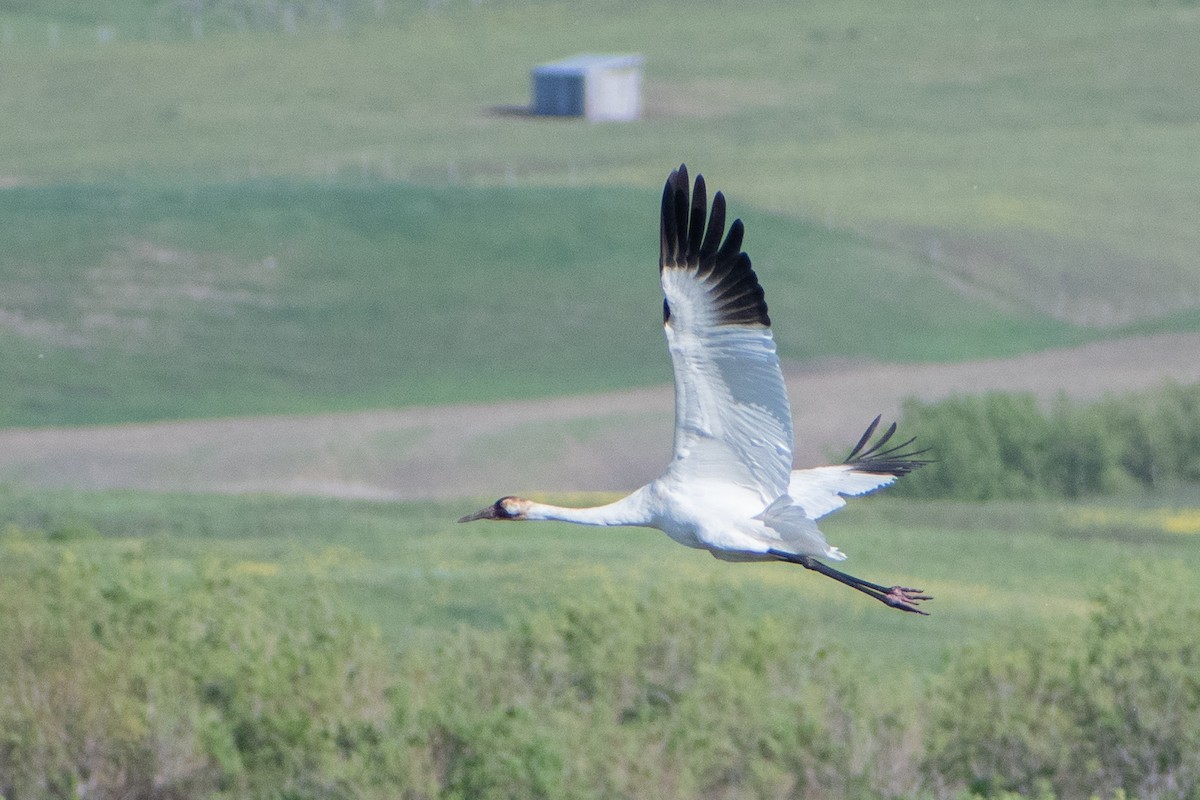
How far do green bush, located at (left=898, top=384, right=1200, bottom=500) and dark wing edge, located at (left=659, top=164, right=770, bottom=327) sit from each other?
31.4m

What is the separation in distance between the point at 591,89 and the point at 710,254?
251 feet

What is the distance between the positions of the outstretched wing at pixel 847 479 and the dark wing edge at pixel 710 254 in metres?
2.09

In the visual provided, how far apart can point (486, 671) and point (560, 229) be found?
42959 mm

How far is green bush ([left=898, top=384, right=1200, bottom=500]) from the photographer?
4388 cm

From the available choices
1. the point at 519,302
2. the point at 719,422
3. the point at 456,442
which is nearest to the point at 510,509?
the point at 719,422

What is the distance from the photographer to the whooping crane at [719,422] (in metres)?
12.3

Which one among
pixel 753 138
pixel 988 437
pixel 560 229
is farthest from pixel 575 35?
pixel 988 437

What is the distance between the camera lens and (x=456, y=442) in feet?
153

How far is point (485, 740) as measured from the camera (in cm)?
1989

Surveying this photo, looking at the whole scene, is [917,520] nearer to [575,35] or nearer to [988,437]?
[988,437]

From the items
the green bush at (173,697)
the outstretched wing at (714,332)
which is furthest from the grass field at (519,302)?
the outstretched wing at (714,332)

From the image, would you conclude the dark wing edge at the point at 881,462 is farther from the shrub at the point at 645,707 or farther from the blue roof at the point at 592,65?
the blue roof at the point at 592,65

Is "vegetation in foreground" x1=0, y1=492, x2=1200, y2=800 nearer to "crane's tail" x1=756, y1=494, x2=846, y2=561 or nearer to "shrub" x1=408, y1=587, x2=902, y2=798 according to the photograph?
"shrub" x1=408, y1=587, x2=902, y2=798

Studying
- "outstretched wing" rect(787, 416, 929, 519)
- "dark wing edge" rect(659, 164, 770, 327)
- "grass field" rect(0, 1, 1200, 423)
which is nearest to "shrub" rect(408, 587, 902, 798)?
"outstretched wing" rect(787, 416, 929, 519)
